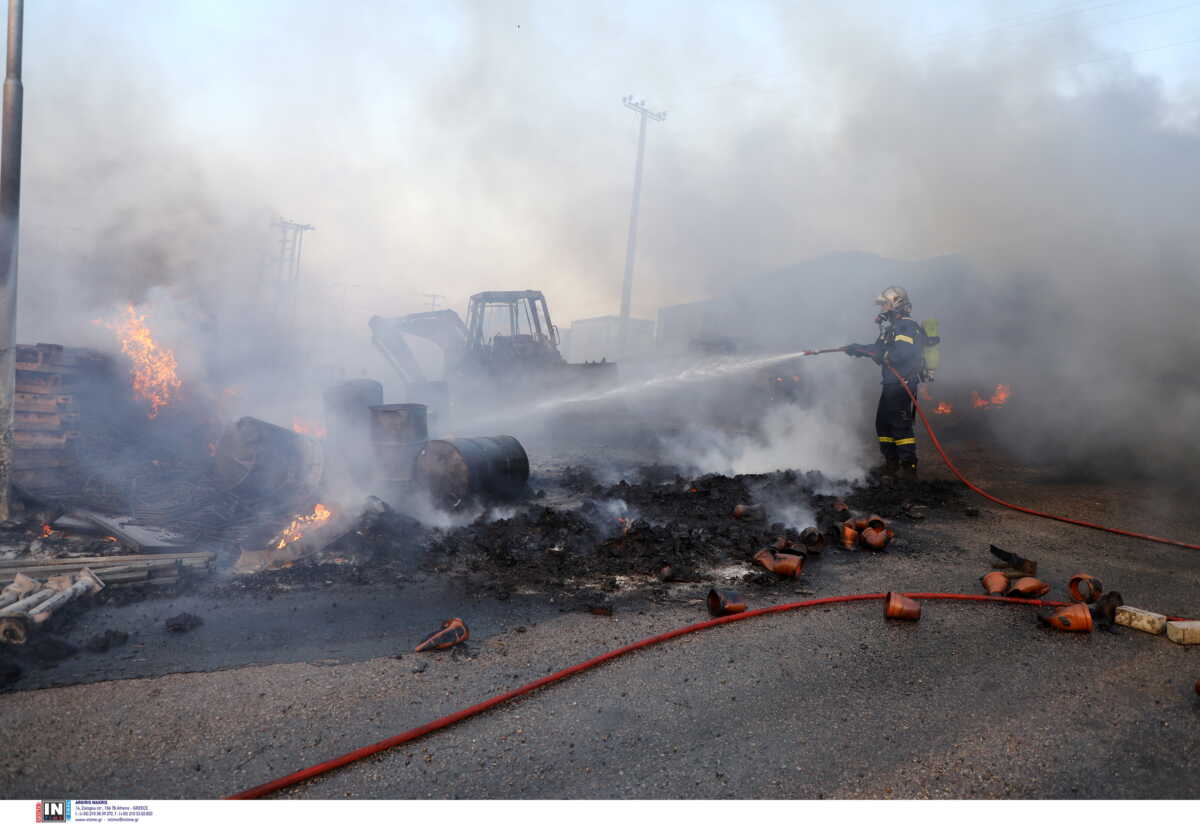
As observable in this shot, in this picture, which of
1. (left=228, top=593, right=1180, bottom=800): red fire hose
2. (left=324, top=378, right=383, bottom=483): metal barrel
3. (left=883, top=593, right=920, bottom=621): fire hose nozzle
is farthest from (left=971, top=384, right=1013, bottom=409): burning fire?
(left=324, top=378, right=383, bottom=483): metal barrel

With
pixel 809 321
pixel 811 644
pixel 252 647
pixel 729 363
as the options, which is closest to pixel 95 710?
pixel 252 647

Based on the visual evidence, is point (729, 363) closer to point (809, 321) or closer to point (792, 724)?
point (809, 321)

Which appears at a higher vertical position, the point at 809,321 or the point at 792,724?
the point at 809,321

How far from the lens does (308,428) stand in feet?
29.9

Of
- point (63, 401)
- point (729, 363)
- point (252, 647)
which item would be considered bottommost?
point (252, 647)

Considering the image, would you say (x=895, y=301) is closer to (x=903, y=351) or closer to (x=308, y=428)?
(x=903, y=351)

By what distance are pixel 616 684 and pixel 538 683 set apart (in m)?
0.39

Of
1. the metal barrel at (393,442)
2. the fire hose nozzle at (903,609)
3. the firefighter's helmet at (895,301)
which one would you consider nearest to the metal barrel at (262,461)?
the metal barrel at (393,442)

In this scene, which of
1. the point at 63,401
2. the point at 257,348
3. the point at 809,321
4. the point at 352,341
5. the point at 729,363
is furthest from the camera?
the point at 352,341

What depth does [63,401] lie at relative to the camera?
23.4ft

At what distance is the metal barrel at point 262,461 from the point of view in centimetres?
718

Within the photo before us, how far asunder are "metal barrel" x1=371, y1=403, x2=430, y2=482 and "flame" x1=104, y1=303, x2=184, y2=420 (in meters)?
3.47

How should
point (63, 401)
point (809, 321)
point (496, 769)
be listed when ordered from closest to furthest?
1. point (496, 769)
2. point (63, 401)
3. point (809, 321)

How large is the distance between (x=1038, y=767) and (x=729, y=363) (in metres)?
12.4
